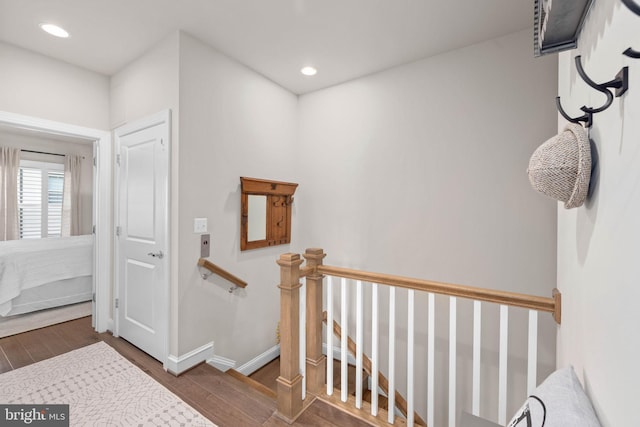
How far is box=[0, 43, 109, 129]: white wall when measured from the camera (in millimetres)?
2408

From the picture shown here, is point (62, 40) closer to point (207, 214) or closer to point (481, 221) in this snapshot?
→ point (207, 214)

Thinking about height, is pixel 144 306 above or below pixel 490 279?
below

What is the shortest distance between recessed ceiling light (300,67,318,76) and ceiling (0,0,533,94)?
0.09 meters

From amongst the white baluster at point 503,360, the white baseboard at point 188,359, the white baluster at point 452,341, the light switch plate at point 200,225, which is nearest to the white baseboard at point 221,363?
the white baseboard at point 188,359

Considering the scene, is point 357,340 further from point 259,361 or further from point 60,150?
point 60,150

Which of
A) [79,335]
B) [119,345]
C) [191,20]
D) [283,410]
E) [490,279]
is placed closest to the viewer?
[283,410]

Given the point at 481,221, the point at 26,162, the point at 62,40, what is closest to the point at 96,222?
the point at 62,40

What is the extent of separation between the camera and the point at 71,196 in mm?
5223

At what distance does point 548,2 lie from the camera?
863 mm

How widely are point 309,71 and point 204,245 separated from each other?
77.0 inches

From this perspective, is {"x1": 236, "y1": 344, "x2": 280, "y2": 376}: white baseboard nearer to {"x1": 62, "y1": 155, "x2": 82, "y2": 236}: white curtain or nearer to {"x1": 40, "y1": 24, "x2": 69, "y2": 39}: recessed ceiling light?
{"x1": 40, "y1": 24, "x2": 69, "y2": 39}: recessed ceiling light

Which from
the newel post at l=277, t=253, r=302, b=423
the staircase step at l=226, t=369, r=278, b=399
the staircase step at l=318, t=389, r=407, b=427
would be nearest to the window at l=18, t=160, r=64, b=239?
the staircase step at l=226, t=369, r=278, b=399

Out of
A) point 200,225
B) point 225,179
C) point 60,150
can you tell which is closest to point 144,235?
point 200,225

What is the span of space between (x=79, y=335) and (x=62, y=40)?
2.72 m
